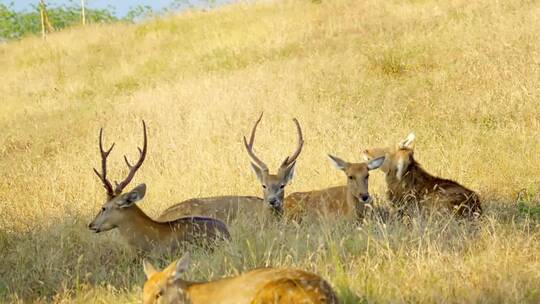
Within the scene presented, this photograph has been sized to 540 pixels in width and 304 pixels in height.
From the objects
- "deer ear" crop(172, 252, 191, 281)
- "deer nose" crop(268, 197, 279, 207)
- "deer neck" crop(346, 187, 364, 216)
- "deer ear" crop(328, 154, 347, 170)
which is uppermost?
"deer ear" crop(328, 154, 347, 170)

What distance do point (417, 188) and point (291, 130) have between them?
3.68 meters

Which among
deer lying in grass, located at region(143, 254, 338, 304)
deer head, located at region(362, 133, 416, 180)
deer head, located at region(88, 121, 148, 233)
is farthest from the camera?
deer head, located at region(362, 133, 416, 180)


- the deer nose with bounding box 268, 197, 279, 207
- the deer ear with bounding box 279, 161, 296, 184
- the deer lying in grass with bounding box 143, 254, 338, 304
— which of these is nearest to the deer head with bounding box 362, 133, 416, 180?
the deer ear with bounding box 279, 161, 296, 184

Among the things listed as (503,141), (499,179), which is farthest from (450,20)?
(499,179)

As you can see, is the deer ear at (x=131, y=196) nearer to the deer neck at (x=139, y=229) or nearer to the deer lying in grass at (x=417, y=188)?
the deer neck at (x=139, y=229)

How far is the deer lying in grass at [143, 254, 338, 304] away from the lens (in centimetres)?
512

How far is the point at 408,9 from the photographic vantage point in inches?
763

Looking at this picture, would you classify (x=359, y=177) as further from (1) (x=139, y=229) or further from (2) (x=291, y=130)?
(2) (x=291, y=130)

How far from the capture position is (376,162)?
9078 millimetres

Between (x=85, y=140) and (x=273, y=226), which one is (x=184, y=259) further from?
(x=85, y=140)

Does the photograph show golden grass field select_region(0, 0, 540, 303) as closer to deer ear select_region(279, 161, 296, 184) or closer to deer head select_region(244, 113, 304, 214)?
deer head select_region(244, 113, 304, 214)

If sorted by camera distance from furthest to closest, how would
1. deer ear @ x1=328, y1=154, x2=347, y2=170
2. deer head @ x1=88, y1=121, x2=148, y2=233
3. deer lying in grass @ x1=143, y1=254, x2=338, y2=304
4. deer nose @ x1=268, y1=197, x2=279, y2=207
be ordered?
deer ear @ x1=328, y1=154, x2=347, y2=170, deer nose @ x1=268, y1=197, x2=279, y2=207, deer head @ x1=88, y1=121, x2=148, y2=233, deer lying in grass @ x1=143, y1=254, x2=338, y2=304

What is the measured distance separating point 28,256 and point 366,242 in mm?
3275

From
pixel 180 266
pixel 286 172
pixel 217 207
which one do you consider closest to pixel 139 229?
pixel 217 207
